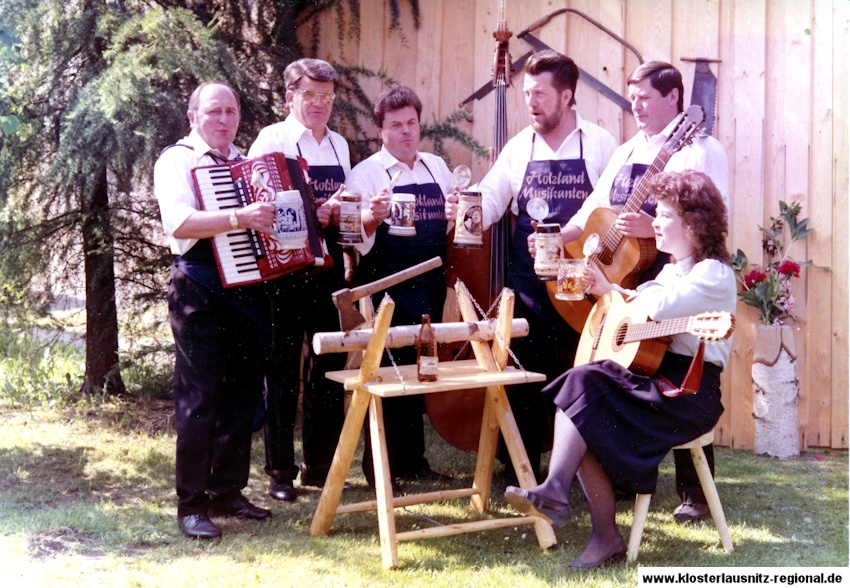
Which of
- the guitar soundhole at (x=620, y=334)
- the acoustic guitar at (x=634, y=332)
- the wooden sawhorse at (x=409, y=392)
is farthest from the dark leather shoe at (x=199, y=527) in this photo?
the guitar soundhole at (x=620, y=334)

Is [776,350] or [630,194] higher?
[630,194]

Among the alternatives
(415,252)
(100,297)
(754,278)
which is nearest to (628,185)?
Result: (415,252)

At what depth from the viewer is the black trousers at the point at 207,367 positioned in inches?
143

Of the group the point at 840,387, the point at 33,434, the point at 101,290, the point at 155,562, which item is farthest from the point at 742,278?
the point at 33,434

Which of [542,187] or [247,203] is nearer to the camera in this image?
[247,203]

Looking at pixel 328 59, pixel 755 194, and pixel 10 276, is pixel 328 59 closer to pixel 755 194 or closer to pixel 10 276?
pixel 10 276

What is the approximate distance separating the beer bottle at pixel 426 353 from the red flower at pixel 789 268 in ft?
7.65

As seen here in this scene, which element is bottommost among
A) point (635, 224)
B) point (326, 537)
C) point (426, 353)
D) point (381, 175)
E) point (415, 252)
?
point (326, 537)

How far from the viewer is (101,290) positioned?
5488 millimetres

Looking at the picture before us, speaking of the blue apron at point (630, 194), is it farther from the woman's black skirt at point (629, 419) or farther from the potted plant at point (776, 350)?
the potted plant at point (776, 350)

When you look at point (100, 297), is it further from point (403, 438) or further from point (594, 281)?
point (594, 281)

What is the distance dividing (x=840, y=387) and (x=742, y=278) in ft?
2.71

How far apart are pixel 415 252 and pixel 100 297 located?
2.44 m

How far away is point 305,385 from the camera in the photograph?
171 inches
